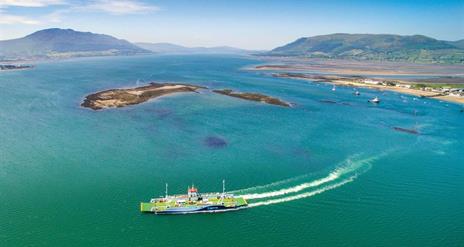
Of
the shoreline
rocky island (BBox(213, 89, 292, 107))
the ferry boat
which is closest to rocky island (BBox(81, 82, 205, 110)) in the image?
rocky island (BBox(213, 89, 292, 107))

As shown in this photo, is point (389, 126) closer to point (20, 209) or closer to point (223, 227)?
point (223, 227)

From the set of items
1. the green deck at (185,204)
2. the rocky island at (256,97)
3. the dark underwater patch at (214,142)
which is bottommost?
the green deck at (185,204)

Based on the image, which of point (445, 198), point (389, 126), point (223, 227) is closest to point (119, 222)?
point (223, 227)

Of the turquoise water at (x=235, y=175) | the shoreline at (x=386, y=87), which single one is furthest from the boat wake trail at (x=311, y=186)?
the shoreline at (x=386, y=87)

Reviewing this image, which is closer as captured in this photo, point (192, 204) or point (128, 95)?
point (192, 204)

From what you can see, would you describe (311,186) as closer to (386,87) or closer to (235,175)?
(235,175)

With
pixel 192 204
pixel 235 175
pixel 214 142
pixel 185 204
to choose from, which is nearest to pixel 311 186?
pixel 235 175

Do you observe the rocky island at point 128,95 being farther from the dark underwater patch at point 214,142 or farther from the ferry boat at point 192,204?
the ferry boat at point 192,204
